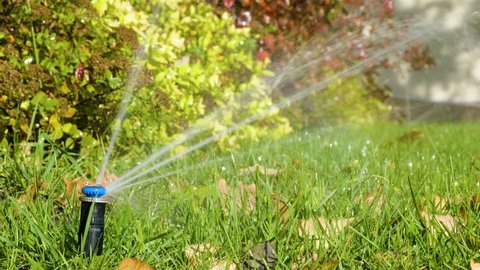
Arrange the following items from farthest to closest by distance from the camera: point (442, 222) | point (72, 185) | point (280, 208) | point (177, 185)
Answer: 1. point (177, 185)
2. point (72, 185)
3. point (280, 208)
4. point (442, 222)

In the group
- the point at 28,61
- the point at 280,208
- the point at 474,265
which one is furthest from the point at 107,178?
the point at 474,265

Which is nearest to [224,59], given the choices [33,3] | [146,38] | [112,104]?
[146,38]

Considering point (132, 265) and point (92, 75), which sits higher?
point (92, 75)

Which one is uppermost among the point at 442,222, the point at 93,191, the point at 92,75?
the point at 92,75

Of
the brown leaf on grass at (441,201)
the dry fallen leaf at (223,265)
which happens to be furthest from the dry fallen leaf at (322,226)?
the brown leaf on grass at (441,201)

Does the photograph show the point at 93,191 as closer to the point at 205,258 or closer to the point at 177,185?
the point at 205,258

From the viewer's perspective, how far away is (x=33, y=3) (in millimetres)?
2979

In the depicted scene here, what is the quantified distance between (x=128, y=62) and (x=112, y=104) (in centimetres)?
23

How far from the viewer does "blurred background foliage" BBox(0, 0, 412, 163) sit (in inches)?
118

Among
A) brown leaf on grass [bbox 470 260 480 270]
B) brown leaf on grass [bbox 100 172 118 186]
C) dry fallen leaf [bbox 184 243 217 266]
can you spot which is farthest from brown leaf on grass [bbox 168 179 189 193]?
brown leaf on grass [bbox 470 260 480 270]

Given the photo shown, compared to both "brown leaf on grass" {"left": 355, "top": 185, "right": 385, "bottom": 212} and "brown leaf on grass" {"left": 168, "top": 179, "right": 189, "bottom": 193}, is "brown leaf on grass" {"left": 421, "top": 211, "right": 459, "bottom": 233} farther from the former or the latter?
"brown leaf on grass" {"left": 168, "top": 179, "right": 189, "bottom": 193}

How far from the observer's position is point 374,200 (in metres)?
2.19

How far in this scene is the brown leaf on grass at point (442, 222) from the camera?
2.02 metres

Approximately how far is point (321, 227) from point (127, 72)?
1.42 meters
